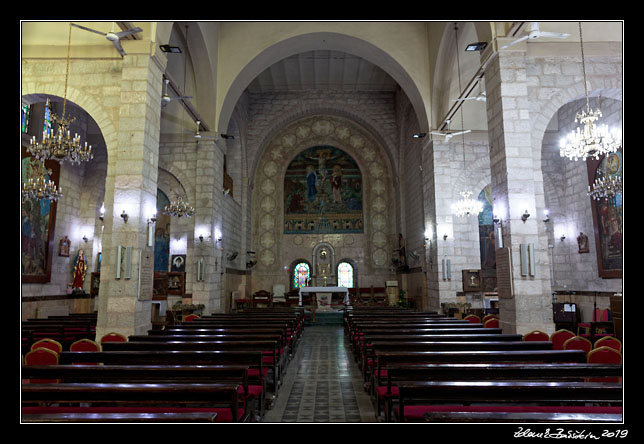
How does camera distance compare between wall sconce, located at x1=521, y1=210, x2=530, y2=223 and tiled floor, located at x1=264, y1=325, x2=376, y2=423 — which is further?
wall sconce, located at x1=521, y1=210, x2=530, y2=223

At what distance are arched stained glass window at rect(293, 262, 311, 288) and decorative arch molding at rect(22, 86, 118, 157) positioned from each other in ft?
47.0

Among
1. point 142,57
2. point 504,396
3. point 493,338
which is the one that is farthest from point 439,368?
point 142,57

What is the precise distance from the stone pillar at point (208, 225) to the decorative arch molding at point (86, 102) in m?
4.67

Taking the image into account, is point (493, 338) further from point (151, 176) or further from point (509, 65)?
point (151, 176)

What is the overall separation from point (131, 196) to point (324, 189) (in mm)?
15133

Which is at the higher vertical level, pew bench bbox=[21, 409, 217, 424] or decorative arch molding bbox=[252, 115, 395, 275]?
decorative arch molding bbox=[252, 115, 395, 275]

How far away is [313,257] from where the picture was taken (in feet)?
71.3

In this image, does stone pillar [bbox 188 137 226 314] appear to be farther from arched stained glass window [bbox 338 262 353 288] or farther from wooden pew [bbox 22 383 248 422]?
wooden pew [bbox 22 383 248 422]

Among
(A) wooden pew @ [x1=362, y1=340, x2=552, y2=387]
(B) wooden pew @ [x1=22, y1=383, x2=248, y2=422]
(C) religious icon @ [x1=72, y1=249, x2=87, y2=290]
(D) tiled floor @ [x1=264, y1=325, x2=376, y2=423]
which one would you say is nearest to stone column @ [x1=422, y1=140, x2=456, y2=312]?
(D) tiled floor @ [x1=264, y1=325, x2=376, y2=423]

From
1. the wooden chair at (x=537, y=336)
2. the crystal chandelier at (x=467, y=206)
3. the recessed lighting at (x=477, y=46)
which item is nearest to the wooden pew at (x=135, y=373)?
the wooden chair at (x=537, y=336)

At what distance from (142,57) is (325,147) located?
588 inches

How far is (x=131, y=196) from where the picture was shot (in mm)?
7762

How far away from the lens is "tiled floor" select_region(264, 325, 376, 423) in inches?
185

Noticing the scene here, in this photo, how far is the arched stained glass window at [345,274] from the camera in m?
21.8
